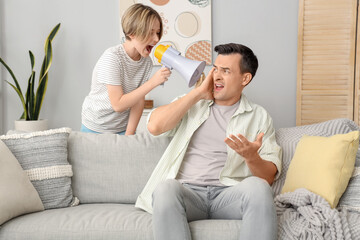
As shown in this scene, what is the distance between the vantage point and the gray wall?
4.02m

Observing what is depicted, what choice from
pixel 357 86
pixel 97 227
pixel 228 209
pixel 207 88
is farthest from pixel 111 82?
pixel 357 86

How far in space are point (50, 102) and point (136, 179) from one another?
2418 millimetres

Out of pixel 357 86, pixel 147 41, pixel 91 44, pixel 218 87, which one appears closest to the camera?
pixel 218 87

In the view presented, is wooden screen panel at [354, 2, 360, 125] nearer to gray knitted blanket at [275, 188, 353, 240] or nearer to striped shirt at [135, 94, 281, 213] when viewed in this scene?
striped shirt at [135, 94, 281, 213]

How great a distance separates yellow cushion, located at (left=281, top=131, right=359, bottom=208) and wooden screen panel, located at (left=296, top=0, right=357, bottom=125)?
6.66 feet

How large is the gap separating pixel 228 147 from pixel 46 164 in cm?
88

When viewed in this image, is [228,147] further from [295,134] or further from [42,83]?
[42,83]

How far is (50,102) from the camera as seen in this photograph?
14.0ft

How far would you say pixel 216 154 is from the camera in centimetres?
199

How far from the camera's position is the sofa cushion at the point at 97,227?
1706 millimetres

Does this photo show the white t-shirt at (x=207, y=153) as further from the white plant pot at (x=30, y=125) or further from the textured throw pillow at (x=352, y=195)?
the white plant pot at (x=30, y=125)

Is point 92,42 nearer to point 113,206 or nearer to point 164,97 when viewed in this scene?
point 164,97

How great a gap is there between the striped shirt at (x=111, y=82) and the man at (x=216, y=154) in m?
0.39

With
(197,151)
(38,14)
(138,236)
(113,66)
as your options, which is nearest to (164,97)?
(38,14)
